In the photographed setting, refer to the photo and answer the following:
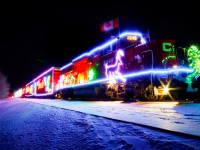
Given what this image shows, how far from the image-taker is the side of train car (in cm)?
1055

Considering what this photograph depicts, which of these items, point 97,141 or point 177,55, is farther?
point 177,55

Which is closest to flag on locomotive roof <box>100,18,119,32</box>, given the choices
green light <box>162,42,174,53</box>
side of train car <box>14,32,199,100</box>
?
side of train car <box>14,32,199,100</box>

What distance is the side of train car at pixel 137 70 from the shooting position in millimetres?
10547

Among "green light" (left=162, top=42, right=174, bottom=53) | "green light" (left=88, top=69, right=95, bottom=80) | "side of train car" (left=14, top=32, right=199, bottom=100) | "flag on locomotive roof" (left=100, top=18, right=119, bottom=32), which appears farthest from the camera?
"green light" (left=88, top=69, right=95, bottom=80)

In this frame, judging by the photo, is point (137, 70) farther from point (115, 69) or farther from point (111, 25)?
point (111, 25)

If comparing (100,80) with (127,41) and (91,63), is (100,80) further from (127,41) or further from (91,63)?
(127,41)

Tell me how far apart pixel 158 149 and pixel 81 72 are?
15.6 metres

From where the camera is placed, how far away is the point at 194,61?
30.5 feet

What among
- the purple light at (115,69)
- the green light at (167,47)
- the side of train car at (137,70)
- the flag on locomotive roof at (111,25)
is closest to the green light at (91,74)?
the side of train car at (137,70)

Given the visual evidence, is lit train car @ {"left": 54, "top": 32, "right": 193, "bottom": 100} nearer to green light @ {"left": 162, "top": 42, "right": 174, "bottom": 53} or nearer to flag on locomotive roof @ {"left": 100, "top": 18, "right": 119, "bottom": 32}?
green light @ {"left": 162, "top": 42, "right": 174, "bottom": 53}

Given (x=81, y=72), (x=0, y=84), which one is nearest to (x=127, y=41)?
(x=81, y=72)

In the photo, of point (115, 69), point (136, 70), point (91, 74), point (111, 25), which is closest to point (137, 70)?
point (136, 70)

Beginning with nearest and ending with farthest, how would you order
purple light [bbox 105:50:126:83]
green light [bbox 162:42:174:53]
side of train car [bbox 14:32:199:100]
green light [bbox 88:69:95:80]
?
side of train car [bbox 14:32:199:100], green light [bbox 162:42:174:53], purple light [bbox 105:50:126:83], green light [bbox 88:69:95:80]

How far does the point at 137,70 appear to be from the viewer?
11.6 m
